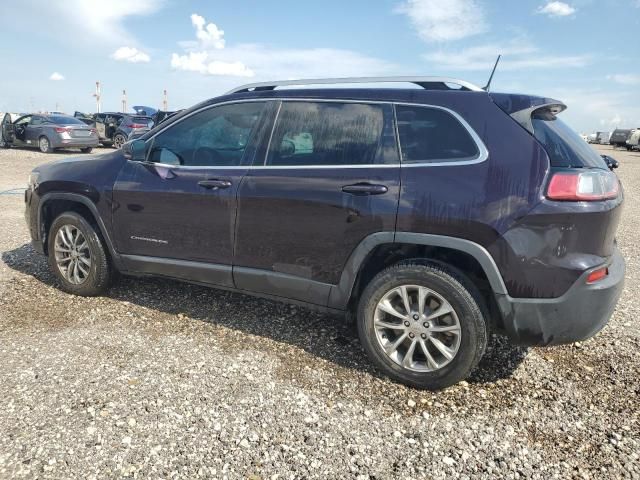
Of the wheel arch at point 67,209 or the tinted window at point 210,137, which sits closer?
the tinted window at point 210,137

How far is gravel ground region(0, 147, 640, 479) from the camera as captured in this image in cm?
231

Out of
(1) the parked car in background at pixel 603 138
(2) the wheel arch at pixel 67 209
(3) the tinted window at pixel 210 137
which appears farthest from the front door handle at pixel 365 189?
(1) the parked car in background at pixel 603 138

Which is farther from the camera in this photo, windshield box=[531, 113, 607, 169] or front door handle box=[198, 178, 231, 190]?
front door handle box=[198, 178, 231, 190]

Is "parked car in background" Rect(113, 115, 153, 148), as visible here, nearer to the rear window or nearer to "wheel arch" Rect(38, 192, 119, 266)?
the rear window

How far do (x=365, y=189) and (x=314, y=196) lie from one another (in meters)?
0.35

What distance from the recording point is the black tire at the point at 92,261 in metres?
4.05

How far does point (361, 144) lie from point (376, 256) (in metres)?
0.73

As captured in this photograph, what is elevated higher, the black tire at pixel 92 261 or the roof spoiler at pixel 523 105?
the roof spoiler at pixel 523 105

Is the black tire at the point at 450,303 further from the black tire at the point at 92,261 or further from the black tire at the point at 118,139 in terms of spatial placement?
the black tire at the point at 118,139

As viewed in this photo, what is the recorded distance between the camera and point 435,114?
2863 millimetres

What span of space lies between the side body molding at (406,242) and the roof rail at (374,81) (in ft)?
3.05

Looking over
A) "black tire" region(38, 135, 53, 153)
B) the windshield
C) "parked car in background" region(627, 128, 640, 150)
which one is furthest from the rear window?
"parked car in background" region(627, 128, 640, 150)

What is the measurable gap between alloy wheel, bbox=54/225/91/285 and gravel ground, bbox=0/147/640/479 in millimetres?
285

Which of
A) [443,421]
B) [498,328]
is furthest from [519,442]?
[498,328]
